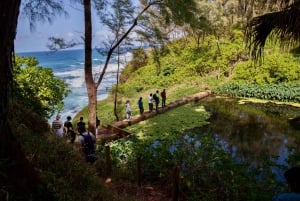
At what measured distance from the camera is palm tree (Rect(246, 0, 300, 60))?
4.77 m

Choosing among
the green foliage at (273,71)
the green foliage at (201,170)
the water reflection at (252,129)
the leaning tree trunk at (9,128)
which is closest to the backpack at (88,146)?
the green foliage at (201,170)

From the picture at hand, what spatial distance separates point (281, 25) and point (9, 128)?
4441 millimetres

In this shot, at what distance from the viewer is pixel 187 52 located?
34094mm

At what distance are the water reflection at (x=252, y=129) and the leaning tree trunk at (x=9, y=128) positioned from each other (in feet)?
26.7

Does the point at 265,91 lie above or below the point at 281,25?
below

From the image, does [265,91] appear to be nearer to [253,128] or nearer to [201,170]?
[253,128]

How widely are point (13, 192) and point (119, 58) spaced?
15.7 meters

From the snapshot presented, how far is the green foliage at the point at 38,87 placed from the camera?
10.3 meters

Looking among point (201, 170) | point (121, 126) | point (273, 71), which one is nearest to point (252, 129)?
point (121, 126)

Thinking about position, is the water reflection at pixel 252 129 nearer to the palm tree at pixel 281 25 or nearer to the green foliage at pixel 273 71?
the green foliage at pixel 273 71

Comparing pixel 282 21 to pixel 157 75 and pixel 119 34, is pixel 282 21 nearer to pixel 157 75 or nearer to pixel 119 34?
pixel 119 34

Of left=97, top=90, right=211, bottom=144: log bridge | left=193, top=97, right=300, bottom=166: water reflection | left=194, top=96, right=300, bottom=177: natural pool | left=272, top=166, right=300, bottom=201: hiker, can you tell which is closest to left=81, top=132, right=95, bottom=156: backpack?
left=97, top=90, right=211, bottom=144: log bridge

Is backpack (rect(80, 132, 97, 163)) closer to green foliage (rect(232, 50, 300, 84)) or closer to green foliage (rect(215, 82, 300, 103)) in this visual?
green foliage (rect(215, 82, 300, 103))

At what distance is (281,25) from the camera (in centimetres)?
492
